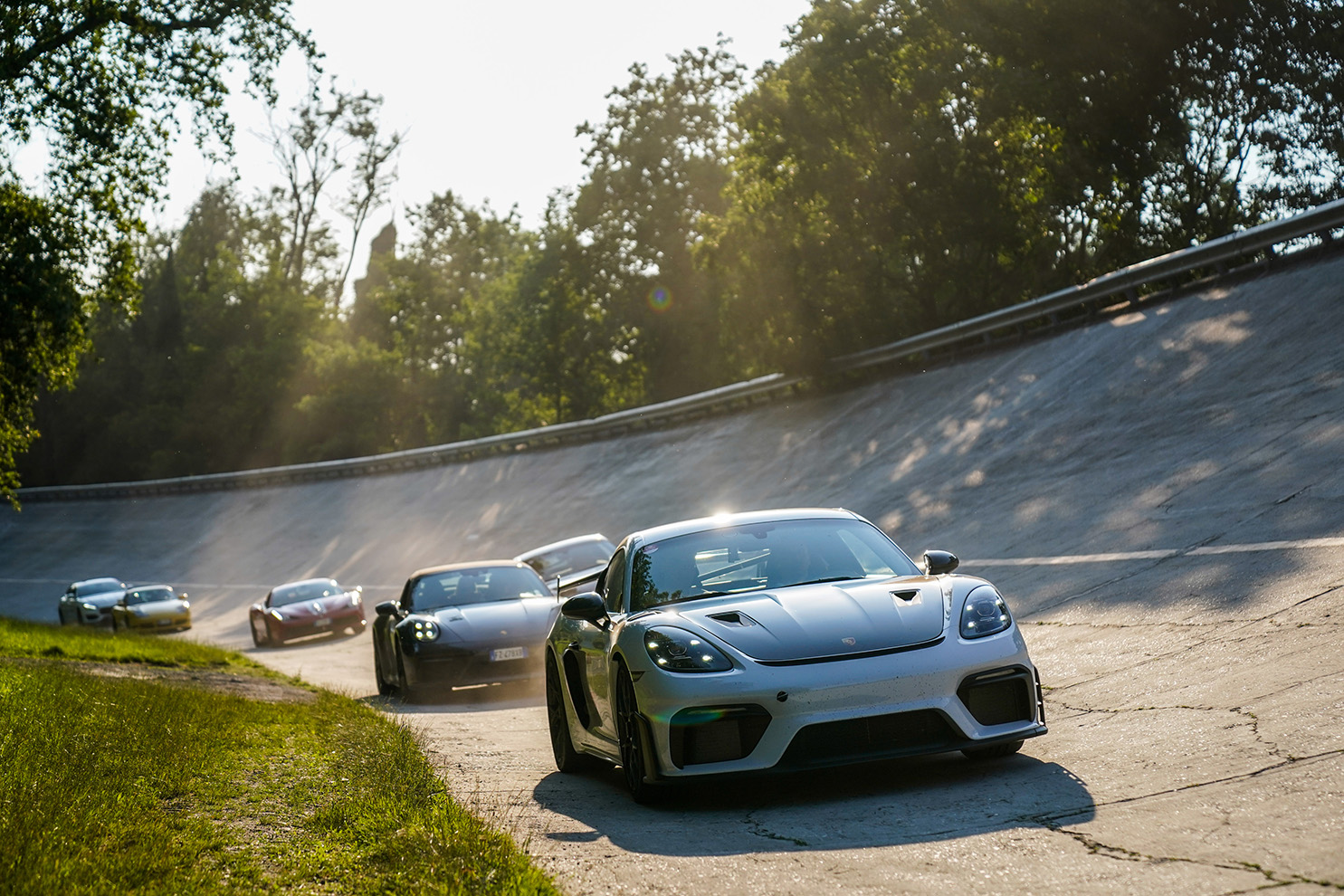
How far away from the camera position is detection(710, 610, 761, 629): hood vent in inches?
260

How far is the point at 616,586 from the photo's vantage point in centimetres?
795

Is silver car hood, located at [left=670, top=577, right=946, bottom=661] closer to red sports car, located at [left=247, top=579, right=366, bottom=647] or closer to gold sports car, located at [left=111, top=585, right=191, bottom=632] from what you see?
red sports car, located at [left=247, top=579, right=366, bottom=647]

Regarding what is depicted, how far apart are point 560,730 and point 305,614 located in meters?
19.2

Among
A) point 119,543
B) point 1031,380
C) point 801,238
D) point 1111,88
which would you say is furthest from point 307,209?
point 1031,380

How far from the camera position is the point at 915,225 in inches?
1458

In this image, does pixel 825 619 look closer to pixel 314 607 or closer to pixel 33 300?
pixel 33 300

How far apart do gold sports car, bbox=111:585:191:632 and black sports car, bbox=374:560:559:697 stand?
63.8ft

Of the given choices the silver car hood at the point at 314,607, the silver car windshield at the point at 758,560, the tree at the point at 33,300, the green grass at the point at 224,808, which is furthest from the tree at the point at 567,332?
the silver car windshield at the point at 758,560

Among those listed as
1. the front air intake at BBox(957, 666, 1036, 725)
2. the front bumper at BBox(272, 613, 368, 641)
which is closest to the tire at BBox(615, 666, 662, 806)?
the front air intake at BBox(957, 666, 1036, 725)

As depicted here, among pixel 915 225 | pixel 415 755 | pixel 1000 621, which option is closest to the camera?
pixel 1000 621

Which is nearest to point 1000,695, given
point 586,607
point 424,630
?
point 586,607

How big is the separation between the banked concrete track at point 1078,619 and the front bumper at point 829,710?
0.23 metres

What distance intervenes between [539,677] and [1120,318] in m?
13.2

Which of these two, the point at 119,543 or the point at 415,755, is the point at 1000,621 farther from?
the point at 119,543
